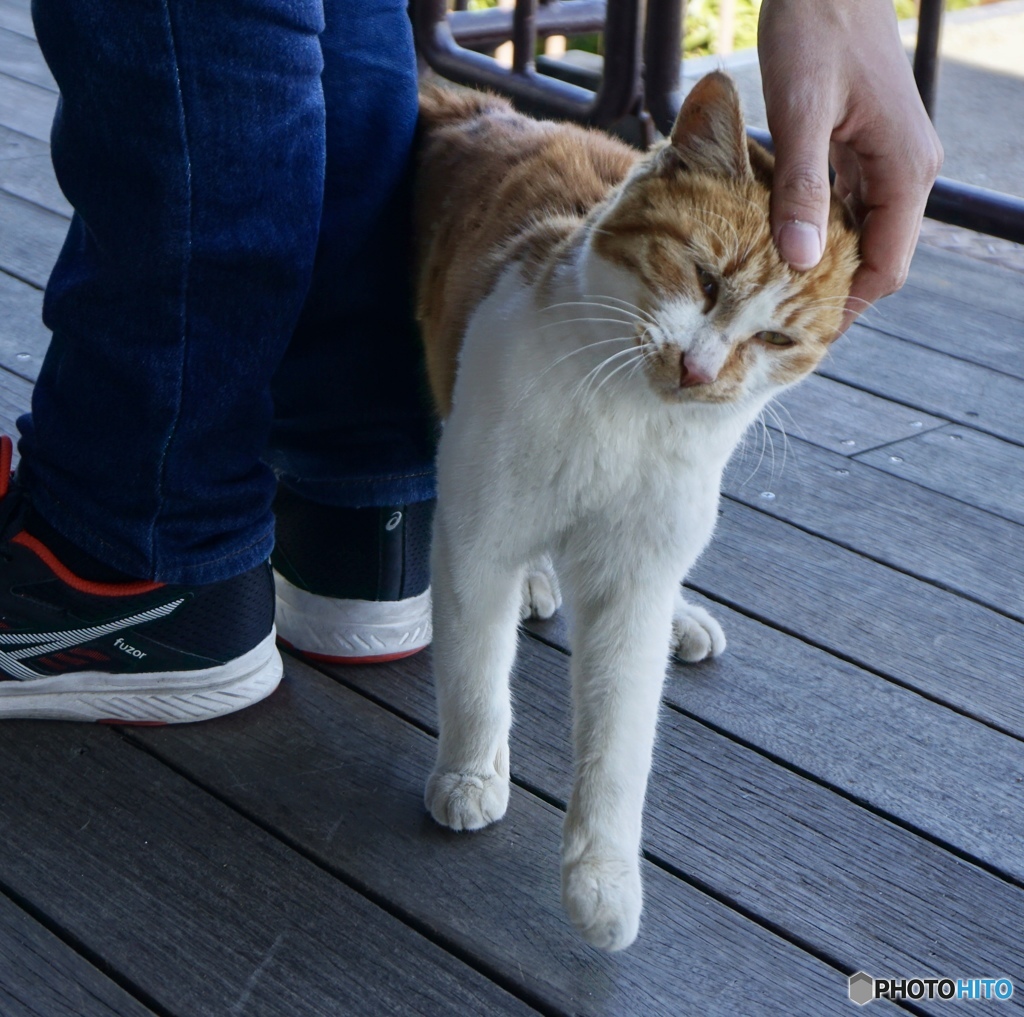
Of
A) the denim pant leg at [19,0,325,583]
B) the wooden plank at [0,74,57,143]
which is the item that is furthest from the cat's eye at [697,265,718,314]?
the wooden plank at [0,74,57,143]

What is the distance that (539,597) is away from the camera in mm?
1541

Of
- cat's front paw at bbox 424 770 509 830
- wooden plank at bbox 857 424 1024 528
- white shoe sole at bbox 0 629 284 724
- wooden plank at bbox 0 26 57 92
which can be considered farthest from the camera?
wooden plank at bbox 0 26 57 92

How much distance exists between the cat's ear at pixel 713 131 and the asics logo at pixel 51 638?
0.69 m

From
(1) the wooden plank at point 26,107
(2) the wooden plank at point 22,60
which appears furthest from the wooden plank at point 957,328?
(2) the wooden plank at point 22,60

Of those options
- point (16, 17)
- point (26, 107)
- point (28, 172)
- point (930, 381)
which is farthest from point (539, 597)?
point (16, 17)

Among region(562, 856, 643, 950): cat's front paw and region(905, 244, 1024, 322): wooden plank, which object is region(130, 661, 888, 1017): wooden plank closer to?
region(562, 856, 643, 950): cat's front paw

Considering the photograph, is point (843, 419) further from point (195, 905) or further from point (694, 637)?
point (195, 905)

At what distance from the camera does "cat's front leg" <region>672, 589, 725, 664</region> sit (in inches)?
57.6

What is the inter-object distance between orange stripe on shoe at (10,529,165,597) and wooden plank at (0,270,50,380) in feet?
2.37

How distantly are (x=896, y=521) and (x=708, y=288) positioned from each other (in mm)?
855

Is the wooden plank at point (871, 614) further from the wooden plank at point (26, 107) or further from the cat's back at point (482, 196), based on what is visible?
the wooden plank at point (26, 107)

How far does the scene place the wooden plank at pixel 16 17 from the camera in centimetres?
372

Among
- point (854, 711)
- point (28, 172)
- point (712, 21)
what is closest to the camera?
point (854, 711)

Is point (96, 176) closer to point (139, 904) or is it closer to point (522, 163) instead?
point (522, 163)
